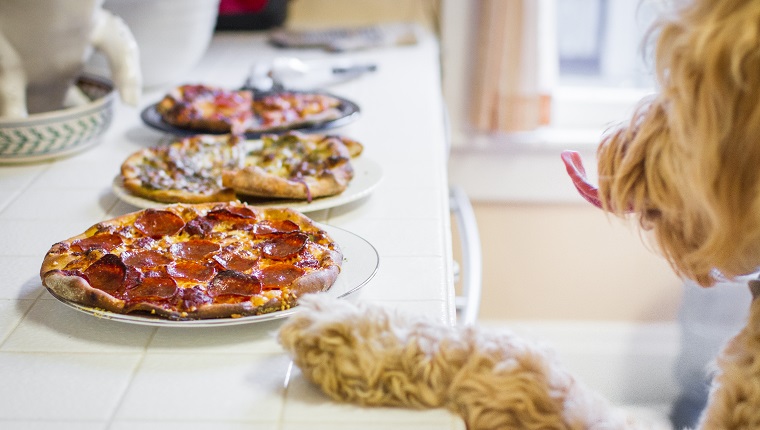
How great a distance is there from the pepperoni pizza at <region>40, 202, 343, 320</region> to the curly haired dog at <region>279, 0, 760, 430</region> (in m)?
0.10

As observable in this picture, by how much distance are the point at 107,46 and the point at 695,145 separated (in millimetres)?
1184

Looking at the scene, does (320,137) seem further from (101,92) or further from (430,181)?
(101,92)

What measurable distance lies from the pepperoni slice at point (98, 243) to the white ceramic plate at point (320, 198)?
15cm

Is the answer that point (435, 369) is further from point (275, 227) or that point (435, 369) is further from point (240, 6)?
point (240, 6)

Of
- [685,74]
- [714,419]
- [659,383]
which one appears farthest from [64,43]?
[659,383]

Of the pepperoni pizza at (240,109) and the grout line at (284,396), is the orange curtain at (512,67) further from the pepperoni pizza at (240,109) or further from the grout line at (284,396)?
the grout line at (284,396)

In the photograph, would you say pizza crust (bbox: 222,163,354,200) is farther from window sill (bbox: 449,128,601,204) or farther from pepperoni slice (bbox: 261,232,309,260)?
window sill (bbox: 449,128,601,204)

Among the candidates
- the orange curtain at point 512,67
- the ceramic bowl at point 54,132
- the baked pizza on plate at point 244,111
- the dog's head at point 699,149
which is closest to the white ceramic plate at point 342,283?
the dog's head at point 699,149

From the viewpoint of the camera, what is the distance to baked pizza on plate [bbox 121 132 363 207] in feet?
4.44

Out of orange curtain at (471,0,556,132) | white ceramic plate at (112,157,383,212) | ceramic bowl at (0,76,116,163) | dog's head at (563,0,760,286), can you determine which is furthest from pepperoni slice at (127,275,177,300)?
orange curtain at (471,0,556,132)

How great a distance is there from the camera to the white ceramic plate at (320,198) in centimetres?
134

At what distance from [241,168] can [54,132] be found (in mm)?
411

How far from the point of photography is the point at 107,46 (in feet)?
5.50

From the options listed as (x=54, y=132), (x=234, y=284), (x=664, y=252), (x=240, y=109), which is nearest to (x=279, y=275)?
(x=234, y=284)
